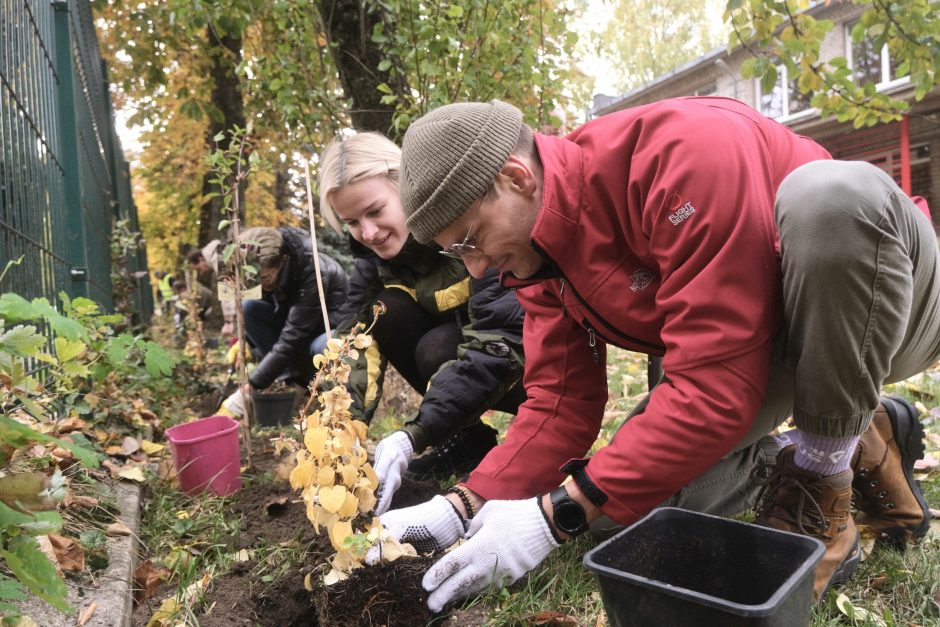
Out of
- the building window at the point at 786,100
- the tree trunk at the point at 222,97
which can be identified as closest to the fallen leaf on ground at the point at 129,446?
the tree trunk at the point at 222,97

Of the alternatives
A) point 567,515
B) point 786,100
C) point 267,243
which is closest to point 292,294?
point 267,243

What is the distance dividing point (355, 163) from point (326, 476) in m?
1.30

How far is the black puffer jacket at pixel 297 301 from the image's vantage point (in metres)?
3.85

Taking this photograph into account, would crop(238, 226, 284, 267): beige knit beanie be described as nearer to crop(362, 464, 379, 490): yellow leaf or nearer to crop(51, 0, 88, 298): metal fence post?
crop(51, 0, 88, 298): metal fence post

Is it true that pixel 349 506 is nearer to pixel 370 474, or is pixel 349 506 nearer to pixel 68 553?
pixel 370 474

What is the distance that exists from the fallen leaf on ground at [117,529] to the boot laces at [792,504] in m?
1.68

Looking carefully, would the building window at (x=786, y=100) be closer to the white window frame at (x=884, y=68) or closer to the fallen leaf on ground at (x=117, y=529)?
the white window frame at (x=884, y=68)

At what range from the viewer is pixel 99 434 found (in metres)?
2.64

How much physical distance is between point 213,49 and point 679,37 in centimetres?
2342

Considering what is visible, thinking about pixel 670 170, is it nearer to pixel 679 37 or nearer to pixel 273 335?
pixel 273 335

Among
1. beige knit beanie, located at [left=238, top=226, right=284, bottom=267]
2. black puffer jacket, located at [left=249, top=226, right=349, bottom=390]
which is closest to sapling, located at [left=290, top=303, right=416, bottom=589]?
black puffer jacket, located at [left=249, top=226, right=349, bottom=390]

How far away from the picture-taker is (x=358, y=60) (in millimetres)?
3926

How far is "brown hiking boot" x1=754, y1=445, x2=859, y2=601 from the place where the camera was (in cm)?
150

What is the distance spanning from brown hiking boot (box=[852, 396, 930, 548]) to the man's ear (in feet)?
3.51
